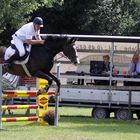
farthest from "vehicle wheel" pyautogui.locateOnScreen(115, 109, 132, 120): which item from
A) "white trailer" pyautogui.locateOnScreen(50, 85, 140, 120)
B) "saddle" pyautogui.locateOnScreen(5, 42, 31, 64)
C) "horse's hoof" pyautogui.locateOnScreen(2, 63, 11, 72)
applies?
"horse's hoof" pyautogui.locateOnScreen(2, 63, 11, 72)

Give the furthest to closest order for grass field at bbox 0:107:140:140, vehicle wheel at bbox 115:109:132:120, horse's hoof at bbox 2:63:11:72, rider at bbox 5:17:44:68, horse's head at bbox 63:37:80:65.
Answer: vehicle wheel at bbox 115:109:132:120 → horse's head at bbox 63:37:80:65 → horse's hoof at bbox 2:63:11:72 → rider at bbox 5:17:44:68 → grass field at bbox 0:107:140:140

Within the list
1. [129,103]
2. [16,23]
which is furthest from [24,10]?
[129,103]

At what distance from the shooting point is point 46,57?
14422 millimetres

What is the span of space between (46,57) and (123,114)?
6.18 metres

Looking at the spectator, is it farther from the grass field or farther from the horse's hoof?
the horse's hoof

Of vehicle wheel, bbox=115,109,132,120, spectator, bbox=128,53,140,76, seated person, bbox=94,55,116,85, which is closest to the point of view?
vehicle wheel, bbox=115,109,132,120

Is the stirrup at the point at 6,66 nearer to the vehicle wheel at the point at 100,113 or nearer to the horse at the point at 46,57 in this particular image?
the horse at the point at 46,57

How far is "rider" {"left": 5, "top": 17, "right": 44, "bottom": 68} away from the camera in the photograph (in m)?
14.0

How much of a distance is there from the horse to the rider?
278 mm

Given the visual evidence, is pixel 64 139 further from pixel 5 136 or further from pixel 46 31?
pixel 46 31

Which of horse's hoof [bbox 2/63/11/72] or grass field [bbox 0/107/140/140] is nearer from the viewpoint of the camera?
grass field [bbox 0/107/140/140]

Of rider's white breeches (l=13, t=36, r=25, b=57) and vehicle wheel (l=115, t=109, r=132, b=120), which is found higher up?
rider's white breeches (l=13, t=36, r=25, b=57)

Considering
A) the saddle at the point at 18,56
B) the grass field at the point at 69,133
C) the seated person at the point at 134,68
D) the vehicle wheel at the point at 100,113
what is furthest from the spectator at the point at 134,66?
the saddle at the point at 18,56

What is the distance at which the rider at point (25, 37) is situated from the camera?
1399 centimetres
